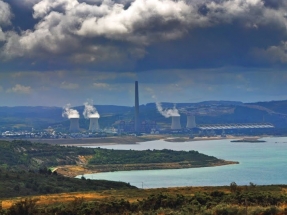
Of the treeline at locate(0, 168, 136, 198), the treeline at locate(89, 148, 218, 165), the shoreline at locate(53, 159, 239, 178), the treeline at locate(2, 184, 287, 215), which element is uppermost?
the treeline at locate(2, 184, 287, 215)

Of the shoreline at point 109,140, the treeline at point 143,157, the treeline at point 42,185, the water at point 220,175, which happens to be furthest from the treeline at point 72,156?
the shoreline at point 109,140

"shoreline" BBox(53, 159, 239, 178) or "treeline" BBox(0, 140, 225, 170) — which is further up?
"treeline" BBox(0, 140, 225, 170)

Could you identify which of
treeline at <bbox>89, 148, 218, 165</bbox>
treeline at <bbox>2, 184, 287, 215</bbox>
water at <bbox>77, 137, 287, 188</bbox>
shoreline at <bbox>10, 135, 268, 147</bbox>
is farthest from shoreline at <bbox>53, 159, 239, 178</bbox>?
treeline at <bbox>2, 184, 287, 215</bbox>

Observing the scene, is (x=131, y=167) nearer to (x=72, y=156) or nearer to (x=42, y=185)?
(x=72, y=156)

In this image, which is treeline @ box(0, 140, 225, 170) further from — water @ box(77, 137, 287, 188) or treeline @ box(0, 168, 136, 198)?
treeline @ box(0, 168, 136, 198)

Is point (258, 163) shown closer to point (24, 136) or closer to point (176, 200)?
point (176, 200)
